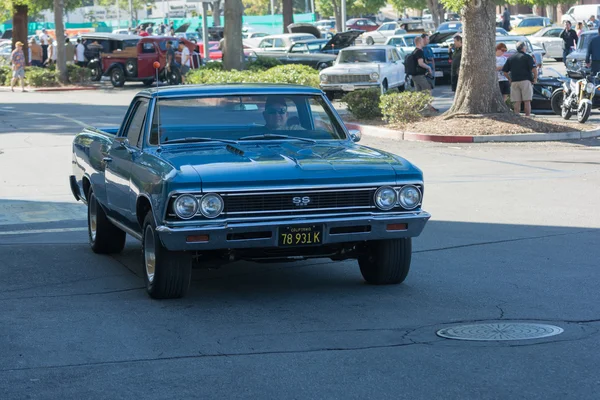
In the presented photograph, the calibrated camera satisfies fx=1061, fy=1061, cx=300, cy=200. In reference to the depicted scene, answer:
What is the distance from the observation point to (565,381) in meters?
5.79

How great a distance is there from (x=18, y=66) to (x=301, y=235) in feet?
116

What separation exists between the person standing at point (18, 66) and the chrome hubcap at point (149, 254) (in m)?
33.1

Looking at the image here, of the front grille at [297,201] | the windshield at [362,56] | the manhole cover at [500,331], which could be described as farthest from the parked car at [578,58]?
the manhole cover at [500,331]

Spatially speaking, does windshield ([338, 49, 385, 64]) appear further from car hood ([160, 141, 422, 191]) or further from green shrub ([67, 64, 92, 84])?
car hood ([160, 141, 422, 191])

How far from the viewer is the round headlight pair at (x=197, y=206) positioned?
7.62 m

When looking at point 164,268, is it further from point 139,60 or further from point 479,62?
point 139,60

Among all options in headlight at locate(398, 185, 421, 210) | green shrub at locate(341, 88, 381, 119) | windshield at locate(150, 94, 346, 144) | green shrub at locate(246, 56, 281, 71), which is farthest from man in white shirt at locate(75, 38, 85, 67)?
headlight at locate(398, 185, 421, 210)

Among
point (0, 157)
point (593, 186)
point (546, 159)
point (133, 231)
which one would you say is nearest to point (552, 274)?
point (133, 231)

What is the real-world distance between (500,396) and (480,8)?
693 inches

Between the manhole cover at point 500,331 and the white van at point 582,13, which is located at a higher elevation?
the white van at point 582,13

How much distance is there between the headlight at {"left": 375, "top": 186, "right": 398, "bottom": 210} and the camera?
315 inches

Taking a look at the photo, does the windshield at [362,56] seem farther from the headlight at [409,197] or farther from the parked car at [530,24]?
the parked car at [530,24]

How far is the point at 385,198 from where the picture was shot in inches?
316

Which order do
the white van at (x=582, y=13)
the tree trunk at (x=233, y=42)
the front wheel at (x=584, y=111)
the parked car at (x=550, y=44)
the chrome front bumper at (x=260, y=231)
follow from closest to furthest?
the chrome front bumper at (x=260, y=231) → the front wheel at (x=584, y=111) → the tree trunk at (x=233, y=42) → the parked car at (x=550, y=44) → the white van at (x=582, y=13)
